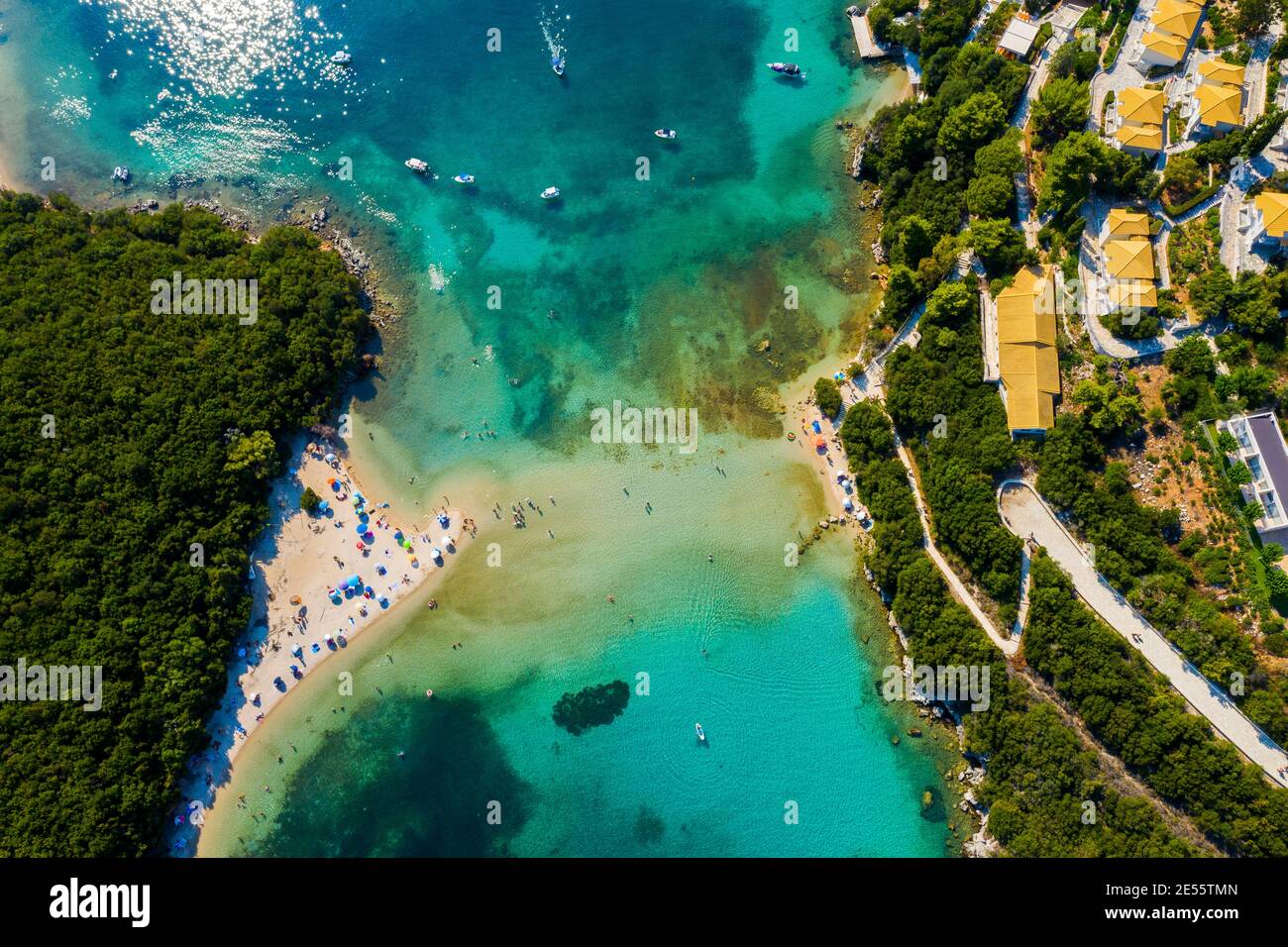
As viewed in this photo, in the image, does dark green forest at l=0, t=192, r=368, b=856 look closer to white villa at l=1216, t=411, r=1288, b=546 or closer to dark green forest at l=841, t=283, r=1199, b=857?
dark green forest at l=841, t=283, r=1199, b=857

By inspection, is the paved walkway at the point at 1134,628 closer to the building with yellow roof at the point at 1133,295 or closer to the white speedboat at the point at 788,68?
the building with yellow roof at the point at 1133,295

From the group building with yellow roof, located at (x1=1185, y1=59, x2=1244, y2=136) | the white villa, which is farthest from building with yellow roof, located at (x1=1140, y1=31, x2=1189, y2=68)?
the white villa

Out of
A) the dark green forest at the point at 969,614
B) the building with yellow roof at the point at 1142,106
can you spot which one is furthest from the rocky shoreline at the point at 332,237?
the building with yellow roof at the point at 1142,106

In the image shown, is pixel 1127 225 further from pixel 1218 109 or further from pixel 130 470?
pixel 130 470

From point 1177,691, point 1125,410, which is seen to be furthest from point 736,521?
point 1177,691

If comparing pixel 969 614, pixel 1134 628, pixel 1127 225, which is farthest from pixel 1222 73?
pixel 969 614

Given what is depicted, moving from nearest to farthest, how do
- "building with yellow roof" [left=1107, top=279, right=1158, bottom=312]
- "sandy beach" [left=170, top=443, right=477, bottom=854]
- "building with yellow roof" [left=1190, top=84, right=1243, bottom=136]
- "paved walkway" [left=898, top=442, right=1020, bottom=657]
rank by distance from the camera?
"building with yellow roof" [left=1107, top=279, right=1158, bottom=312] < "building with yellow roof" [left=1190, top=84, right=1243, bottom=136] < "paved walkway" [left=898, top=442, right=1020, bottom=657] < "sandy beach" [left=170, top=443, right=477, bottom=854]
